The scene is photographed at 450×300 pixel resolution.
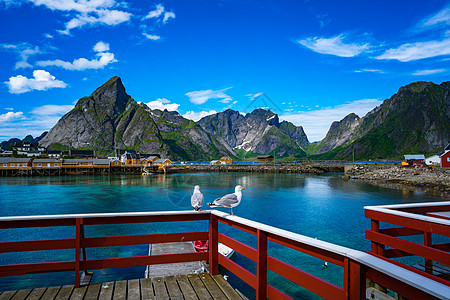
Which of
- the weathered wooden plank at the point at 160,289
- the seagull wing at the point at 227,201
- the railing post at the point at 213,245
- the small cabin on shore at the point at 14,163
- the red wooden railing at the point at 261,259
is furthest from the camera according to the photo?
the small cabin on shore at the point at 14,163

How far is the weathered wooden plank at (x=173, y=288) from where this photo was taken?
4773 millimetres

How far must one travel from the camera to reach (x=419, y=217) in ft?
17.2

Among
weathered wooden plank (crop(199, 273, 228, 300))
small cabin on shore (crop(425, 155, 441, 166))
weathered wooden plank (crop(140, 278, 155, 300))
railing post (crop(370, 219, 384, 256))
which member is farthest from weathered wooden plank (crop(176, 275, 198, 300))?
small cabin on shore (crop(425, 155, 441, 166))

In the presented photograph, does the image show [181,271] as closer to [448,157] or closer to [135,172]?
[448,157]

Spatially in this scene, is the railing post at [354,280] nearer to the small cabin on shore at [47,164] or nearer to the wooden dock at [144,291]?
the wooden dock at [144,291]

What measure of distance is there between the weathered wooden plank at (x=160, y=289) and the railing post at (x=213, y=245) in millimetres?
989

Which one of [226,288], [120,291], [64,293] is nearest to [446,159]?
[226,288]

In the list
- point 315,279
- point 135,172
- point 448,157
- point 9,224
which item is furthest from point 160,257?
point 135,172

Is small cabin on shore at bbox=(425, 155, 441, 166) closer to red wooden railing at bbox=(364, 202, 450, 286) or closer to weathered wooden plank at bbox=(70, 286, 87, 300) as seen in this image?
red wooden railing at bbox=(364, 202, 450, 286)

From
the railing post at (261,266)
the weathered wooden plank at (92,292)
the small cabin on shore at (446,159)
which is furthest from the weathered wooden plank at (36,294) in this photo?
the small cabin on shore at (446,159)

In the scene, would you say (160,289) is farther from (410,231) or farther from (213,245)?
(410,231)

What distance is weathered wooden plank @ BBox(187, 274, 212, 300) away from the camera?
483 cm

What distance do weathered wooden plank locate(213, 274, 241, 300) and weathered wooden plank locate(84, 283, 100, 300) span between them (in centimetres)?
207

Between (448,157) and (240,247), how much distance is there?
84.2 metres
